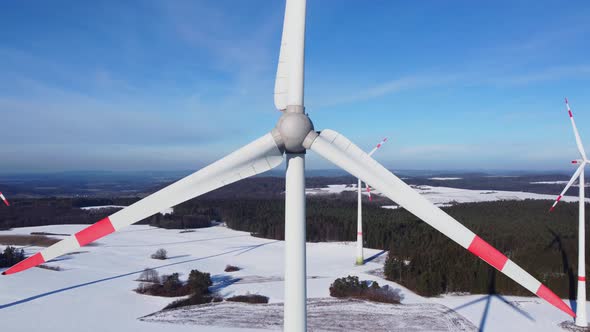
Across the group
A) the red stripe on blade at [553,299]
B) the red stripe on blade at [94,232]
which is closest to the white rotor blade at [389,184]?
the red stripe on blade at [553,299]

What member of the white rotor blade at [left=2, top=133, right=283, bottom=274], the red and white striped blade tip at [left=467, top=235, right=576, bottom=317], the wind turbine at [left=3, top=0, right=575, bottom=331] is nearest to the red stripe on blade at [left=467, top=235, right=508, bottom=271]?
the red and white striped blade tip at [left=467, top=235, right=576, bottom=317]

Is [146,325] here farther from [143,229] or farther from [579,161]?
[143,229]

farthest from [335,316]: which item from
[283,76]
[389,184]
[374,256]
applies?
[374,256]

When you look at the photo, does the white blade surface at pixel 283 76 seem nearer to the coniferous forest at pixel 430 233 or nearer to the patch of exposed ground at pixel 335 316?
the patch of exposed ground at pixel 335 316

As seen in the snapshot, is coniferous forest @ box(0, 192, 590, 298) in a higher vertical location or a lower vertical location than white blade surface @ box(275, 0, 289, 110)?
lower

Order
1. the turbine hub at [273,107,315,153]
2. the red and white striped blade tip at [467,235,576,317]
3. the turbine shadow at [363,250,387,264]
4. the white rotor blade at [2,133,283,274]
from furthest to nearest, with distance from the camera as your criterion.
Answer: the turbine shadow at [363,250,387,264]
the turbine hub at [273,107,315,153]
the white rotor blade at [2,133,283,274]
the red and white striped blade tip at [467,235,576,317]

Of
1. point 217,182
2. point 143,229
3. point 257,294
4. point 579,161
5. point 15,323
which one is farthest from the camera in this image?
point 143,229

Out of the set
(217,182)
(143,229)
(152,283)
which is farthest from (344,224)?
(217,182)

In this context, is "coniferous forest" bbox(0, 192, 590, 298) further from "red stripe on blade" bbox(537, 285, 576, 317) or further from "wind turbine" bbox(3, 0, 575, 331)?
"wind turbine" bbox(3, 0, 575, 331)
